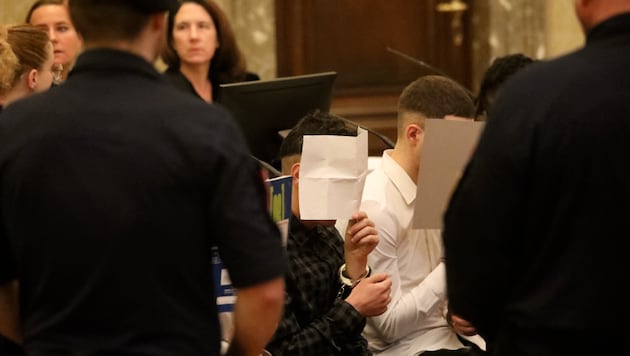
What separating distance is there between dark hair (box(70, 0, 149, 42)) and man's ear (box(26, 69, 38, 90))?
48.0 inches

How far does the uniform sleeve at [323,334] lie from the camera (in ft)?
9.84

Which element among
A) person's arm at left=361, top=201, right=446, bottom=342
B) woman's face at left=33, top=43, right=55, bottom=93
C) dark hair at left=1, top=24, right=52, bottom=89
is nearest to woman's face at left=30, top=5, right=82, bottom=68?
dark hair at left=1, top=24, right=52, bottom=89

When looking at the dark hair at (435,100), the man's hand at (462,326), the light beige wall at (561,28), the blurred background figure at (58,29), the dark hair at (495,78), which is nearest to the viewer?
the man's hand at (462,326)

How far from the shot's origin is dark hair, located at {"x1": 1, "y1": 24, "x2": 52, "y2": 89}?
3150 mm

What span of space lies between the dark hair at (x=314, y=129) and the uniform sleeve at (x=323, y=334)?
0.46 m

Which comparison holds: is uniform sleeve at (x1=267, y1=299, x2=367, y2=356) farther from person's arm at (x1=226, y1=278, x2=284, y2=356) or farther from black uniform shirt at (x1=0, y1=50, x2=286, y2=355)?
black uniform shirt at (x1=0, y1=50, x2=286, y2=355)

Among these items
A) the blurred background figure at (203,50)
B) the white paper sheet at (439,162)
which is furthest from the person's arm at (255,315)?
the blurred background figure at (203,50)

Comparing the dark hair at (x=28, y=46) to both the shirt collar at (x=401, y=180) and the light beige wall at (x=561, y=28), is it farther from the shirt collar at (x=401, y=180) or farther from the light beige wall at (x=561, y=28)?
the light beige wall at (x=561, y=28)

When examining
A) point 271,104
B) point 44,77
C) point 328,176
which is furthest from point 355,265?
point 44,77

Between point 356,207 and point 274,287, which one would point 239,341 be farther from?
point 356,207

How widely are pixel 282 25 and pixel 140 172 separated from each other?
5.30m

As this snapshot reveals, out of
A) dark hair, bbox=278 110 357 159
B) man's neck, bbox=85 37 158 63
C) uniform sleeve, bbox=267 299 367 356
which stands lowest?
uniform sleeve, bbox=267 299 367 356

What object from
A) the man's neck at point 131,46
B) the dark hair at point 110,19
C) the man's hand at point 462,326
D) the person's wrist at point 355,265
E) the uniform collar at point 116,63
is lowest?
the man's hand at point 462,326

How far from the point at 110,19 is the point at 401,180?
1731 mm
